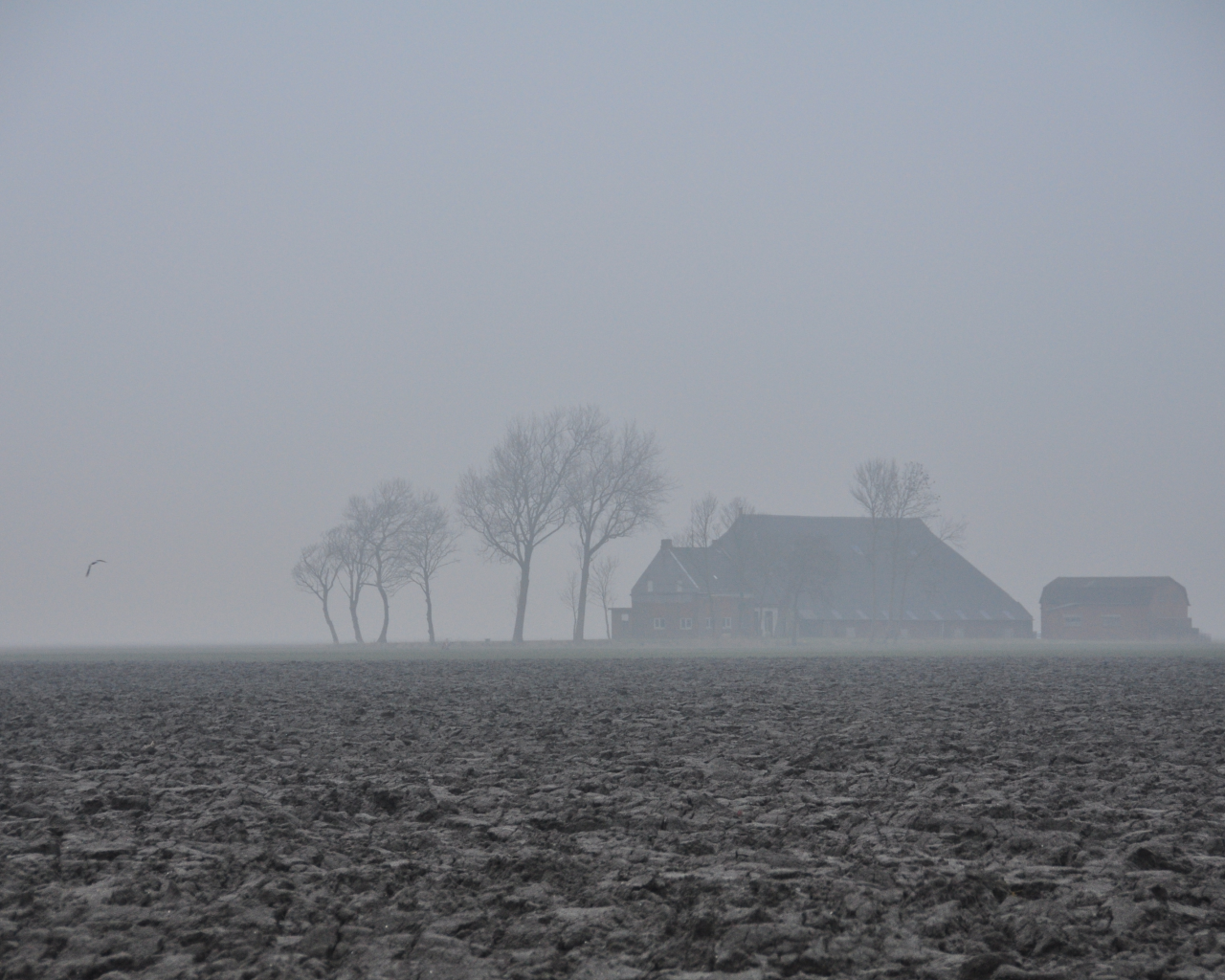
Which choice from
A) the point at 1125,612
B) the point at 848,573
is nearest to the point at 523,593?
the point at 848,573

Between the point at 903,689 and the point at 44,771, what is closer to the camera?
the point at 44,771

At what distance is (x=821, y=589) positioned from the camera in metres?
82.2

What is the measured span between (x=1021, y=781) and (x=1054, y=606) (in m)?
107

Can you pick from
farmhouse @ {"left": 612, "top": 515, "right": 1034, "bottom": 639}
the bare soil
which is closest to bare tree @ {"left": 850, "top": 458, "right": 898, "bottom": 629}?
farmhouse @ {"left": 612, "top": 515, "right": 1034, "bottom": 639}

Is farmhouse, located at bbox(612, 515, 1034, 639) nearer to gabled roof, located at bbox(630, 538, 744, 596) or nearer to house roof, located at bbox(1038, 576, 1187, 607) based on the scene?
gabled roof, located at bbox(630, 538, 744, 596)

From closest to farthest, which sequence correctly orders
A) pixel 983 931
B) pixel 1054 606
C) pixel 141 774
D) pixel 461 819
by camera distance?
pixel 983 931 < pixel 461 819 < pixel 141 774 < pixel 1054 606

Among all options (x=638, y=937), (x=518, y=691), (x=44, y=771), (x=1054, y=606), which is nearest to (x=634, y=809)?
(x=638, y=937)

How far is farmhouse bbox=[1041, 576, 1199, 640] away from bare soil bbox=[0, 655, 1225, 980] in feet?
329

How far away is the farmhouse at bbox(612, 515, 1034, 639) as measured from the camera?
89312mm

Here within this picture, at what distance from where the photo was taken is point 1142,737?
11.4 m

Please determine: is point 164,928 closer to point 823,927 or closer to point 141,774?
point 823,927

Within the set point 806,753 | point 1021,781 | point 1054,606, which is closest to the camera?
point 1021,781

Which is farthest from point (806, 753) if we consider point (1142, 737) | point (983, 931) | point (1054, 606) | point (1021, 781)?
point (1054, 606)

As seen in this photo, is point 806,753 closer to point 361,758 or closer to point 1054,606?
point 361,758
